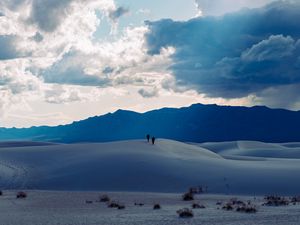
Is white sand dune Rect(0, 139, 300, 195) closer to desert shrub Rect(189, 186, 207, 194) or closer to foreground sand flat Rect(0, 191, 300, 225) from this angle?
desert shrub Rect(189, 186, 207, 194)

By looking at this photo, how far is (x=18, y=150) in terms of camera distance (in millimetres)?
44000

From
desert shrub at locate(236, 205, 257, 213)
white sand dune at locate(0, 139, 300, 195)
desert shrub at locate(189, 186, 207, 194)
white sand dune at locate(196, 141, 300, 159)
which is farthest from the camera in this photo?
white sand dune at locate(196, 141, 300, 159)

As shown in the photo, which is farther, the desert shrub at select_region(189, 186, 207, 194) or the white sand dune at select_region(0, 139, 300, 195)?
the white sand dune at select_region(0, 139, 300, 195)

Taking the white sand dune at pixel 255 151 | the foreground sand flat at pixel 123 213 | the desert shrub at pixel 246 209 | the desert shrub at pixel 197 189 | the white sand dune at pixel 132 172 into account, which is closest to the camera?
the foreground sand flat at pixel 123 213

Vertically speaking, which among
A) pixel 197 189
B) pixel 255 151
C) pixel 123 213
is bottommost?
pixel 197 189

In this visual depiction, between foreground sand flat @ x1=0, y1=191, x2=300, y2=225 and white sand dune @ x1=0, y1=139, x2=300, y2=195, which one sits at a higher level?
white sand dune @ x1=0, y1=139, x2=300, y2=195

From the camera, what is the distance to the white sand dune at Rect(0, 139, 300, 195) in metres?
30.6

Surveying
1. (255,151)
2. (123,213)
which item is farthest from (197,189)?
(255,151)

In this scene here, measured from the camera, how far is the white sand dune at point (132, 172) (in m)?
30.6

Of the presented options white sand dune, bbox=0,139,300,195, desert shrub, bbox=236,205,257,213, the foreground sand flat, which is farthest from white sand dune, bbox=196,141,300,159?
desert shrub, bbox=236,205,257,213

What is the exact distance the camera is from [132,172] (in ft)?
110

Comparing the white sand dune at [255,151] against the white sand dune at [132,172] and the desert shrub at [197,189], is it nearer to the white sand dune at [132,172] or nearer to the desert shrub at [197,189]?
the white sand dune at [132,172]

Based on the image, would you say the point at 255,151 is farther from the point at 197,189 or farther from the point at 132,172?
the point at 197,189

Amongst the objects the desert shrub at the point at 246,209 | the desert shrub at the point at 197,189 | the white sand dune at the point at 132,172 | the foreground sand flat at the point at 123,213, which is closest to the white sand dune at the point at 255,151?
the white sand dune at the point at 132,172
